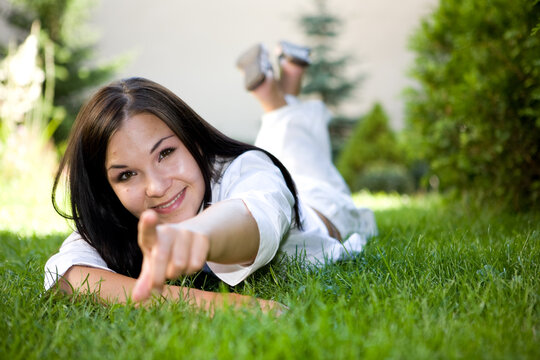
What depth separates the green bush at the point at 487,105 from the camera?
3084 millimetres

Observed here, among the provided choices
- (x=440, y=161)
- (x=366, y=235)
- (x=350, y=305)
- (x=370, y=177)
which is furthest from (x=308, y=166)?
(x=370, y=177)

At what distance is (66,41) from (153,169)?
13.5 metres

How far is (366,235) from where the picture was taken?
9.59ft

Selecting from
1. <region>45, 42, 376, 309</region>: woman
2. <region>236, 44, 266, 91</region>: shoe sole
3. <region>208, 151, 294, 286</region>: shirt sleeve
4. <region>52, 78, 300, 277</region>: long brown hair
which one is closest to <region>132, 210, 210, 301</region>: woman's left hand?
<region>45, 42, 376, 309</region>: woman

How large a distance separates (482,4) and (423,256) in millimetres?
2618

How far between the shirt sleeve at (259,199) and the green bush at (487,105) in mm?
1879

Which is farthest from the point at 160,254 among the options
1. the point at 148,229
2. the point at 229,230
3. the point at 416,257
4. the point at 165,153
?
the point at 416,257

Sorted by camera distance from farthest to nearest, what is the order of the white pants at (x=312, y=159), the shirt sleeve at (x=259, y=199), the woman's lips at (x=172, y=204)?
the white pants at (x=312, y=159) < the woman's lips at (x=172, y=204) < the shirt sleeve at (x=259, y=199)

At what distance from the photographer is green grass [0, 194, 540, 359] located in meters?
1.07

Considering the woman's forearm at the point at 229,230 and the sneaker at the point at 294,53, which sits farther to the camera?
the sneaker at the point at 294,53

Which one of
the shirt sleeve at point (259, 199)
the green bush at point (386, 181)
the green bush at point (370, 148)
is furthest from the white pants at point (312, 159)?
the green bush at point (370, 148)

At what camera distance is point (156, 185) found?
171 centimetres

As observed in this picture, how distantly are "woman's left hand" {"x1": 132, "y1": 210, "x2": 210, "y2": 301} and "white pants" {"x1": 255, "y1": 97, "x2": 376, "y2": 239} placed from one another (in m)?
1.97

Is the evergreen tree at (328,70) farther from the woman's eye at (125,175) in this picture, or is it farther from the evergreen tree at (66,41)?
the woman's eye at (125,175)
